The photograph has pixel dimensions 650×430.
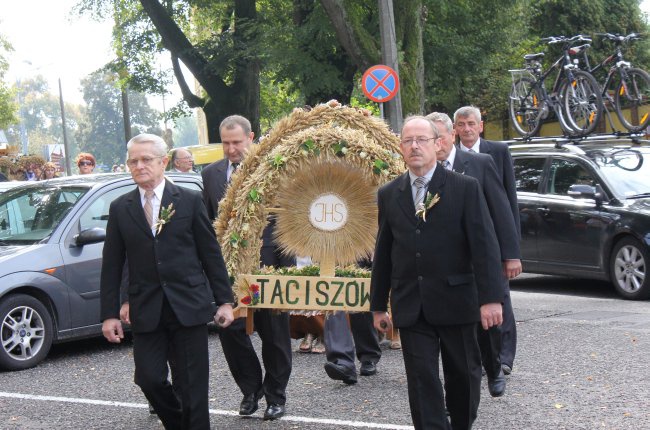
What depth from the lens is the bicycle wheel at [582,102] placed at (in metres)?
16.0

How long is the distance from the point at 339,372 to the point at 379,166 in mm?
1783

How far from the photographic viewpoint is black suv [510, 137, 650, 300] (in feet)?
44.2

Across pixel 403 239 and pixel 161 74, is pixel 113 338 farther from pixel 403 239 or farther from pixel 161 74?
pixel 161 74

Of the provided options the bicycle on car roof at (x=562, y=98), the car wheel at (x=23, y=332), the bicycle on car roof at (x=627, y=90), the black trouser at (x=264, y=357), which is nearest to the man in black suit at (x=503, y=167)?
the black trouser at (x=264, y=357)

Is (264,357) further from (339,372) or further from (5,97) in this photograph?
(5,97)

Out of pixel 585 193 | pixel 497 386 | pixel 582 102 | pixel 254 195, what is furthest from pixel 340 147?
pixel 582 102

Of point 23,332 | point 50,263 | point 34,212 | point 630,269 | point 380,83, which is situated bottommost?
point 630,269

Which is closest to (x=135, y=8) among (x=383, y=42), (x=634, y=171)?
(x=383, y=42)

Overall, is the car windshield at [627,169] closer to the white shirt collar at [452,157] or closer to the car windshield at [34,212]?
the car windshield at [34,212]

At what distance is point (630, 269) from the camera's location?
13477 millimetres

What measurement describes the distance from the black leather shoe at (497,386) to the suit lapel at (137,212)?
2980 millimetres

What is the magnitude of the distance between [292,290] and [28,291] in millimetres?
3759

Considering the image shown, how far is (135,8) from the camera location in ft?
122

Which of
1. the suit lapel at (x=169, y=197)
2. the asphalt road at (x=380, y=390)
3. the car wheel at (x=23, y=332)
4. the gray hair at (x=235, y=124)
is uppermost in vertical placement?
the gray hair at (x=235, y=124)
